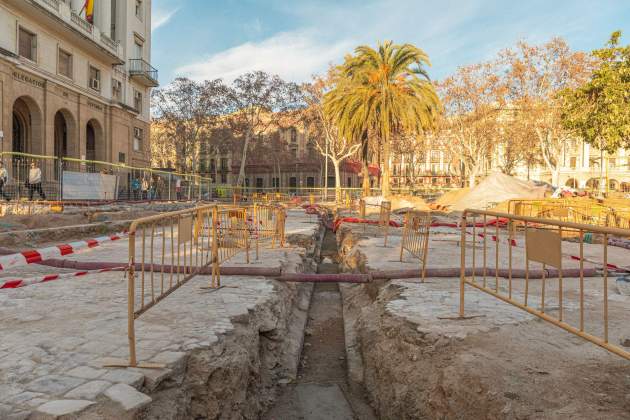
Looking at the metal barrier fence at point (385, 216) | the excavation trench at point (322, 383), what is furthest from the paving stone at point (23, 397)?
the metal barrier fence at point (385, 216)

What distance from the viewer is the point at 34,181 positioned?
47.0ft

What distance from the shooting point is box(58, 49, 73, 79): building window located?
849 inches

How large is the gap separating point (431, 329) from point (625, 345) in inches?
59.0

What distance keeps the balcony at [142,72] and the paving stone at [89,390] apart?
2992cm

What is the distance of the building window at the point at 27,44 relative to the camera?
19.0 m

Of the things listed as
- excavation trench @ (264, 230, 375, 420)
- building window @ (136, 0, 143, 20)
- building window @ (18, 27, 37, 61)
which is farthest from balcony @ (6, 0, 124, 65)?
excavation trench @ (264, 230, 375, 420)

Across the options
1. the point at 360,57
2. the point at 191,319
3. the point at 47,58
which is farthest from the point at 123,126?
the point at 191,319

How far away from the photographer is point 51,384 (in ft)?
8.08

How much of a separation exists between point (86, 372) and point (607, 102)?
21.0 meters

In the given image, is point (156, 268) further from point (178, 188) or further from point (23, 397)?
point (178, 188)

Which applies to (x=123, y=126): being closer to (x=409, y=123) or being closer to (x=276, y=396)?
(x=409, y=123)

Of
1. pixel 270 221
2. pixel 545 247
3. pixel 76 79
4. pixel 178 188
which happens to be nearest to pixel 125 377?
pixel 545 247

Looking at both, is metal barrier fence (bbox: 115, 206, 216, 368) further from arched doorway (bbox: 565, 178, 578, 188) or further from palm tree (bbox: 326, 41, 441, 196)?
arched doorway (bbox: 565, 178, 578, 188)

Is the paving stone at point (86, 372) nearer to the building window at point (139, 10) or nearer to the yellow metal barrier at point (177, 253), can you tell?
the yellow metal barrier at point (177, 253)
